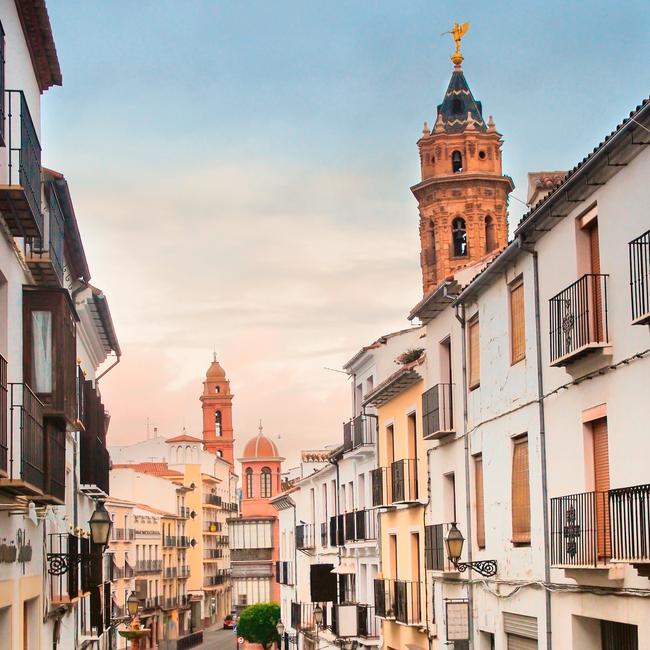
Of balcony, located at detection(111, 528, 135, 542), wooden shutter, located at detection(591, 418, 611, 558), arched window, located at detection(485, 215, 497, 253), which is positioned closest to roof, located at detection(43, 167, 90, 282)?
wooden shutter, located at detection(591, 418, 611, 558)

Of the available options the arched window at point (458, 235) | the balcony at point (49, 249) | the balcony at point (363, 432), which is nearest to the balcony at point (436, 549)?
the balcony at point (49, 249)

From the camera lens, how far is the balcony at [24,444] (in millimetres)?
12273

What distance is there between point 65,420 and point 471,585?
8887 millimetres

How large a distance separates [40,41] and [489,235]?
43854 mm

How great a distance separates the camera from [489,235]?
191 ft

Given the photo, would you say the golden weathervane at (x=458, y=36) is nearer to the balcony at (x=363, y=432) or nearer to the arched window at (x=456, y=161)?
the arched window at (x=456, y=161)

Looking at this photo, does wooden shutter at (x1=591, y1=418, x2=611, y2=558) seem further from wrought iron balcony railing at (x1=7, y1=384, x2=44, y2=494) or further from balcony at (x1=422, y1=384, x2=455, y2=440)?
balcony at (x1=422, y1=384, x2=455, y2=440)

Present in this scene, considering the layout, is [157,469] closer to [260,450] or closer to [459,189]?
[260,450]

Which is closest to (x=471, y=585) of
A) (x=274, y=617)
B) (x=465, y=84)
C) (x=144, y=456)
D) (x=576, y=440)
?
(x=576, y=440)

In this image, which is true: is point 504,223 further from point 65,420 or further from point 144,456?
point 144,456

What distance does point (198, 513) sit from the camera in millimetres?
112750

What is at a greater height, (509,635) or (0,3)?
(0,3)

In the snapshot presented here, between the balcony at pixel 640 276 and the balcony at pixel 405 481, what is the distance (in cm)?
1475

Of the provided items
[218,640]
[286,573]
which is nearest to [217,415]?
[218,640]
